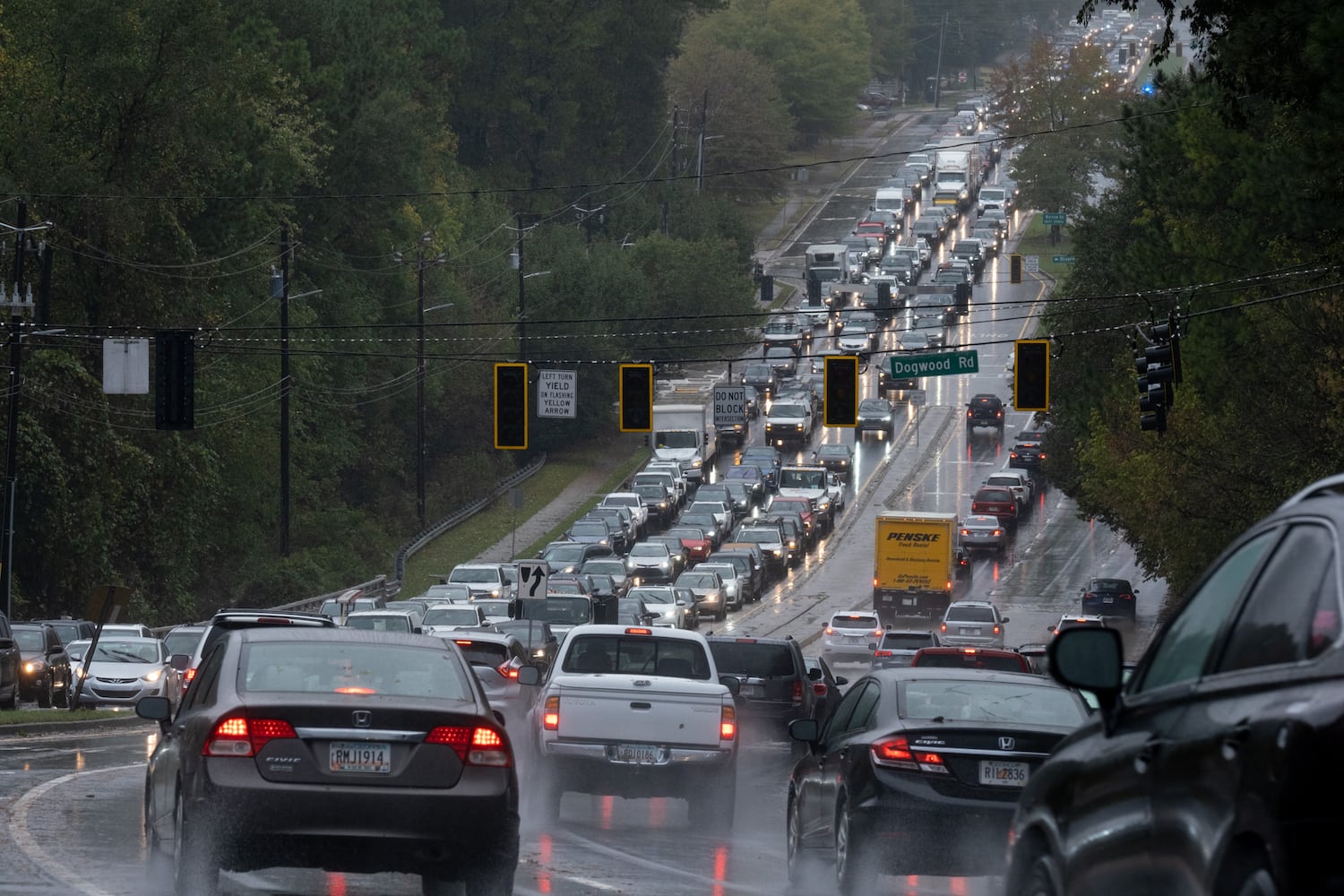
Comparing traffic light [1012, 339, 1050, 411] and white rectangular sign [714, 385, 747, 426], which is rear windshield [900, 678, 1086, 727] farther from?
white rectangular sign [714, 385, 747, 426]

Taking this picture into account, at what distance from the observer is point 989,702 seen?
13.0m

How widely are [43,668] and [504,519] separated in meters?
46.2

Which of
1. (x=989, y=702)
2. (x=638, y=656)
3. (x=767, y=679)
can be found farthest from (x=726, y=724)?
(x=767, y=679)

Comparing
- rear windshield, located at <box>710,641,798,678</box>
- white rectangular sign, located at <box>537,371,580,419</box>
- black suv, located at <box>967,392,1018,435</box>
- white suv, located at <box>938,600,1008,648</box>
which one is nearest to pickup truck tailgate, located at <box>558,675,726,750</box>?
rear windshield, located at <box>710,641,798,678</box>

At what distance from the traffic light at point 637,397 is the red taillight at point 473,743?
104 ft

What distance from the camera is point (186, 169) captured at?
62.6 metres

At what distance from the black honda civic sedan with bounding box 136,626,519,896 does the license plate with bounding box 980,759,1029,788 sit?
2852mm

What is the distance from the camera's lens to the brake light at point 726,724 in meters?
17.3

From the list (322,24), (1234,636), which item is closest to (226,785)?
(1234,636)

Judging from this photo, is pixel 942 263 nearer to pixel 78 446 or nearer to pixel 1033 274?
pixel 1033 274

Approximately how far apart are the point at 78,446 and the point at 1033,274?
8627 cm

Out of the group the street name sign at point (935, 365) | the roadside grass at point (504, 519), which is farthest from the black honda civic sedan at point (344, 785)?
the roadside grass at point (504, 519)

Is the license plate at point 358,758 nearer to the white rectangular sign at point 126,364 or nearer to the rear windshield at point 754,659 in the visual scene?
the rear windshield at point 754,659

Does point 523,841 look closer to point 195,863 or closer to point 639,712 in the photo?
point 639,712
